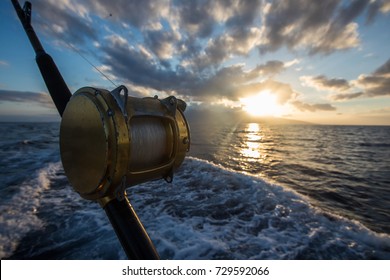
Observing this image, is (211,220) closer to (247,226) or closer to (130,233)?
(247,226)

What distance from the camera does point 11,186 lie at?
755cm

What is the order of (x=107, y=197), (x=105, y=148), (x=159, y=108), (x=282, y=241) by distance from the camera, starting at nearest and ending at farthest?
(x=105, y=148), (x=107, y=197), (x=159, y=108), (x=282, y=241)

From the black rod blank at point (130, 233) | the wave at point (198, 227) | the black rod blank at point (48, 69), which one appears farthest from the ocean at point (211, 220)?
the black rod blank at point (48, 69)

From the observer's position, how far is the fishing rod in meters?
1.21

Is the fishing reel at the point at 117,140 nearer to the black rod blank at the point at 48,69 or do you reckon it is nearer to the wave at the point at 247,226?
the black rod blank at the point at 48,69

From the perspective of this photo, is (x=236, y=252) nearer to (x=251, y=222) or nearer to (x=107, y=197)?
(x=251, y=222)

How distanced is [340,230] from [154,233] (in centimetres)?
415

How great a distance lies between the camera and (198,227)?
189 inches

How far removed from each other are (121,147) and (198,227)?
164 inches

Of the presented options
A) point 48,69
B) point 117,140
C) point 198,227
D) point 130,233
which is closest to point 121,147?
point 117,140

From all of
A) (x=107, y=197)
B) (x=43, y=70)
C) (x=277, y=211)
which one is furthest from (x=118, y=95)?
(x=277, y=211)

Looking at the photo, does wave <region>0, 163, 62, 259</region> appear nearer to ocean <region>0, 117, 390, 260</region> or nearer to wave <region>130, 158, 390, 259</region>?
ocean <region>0, 117, 390, 260</region>

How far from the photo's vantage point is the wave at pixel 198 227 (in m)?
4.00

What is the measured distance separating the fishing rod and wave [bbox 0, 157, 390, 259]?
303 centimetres
